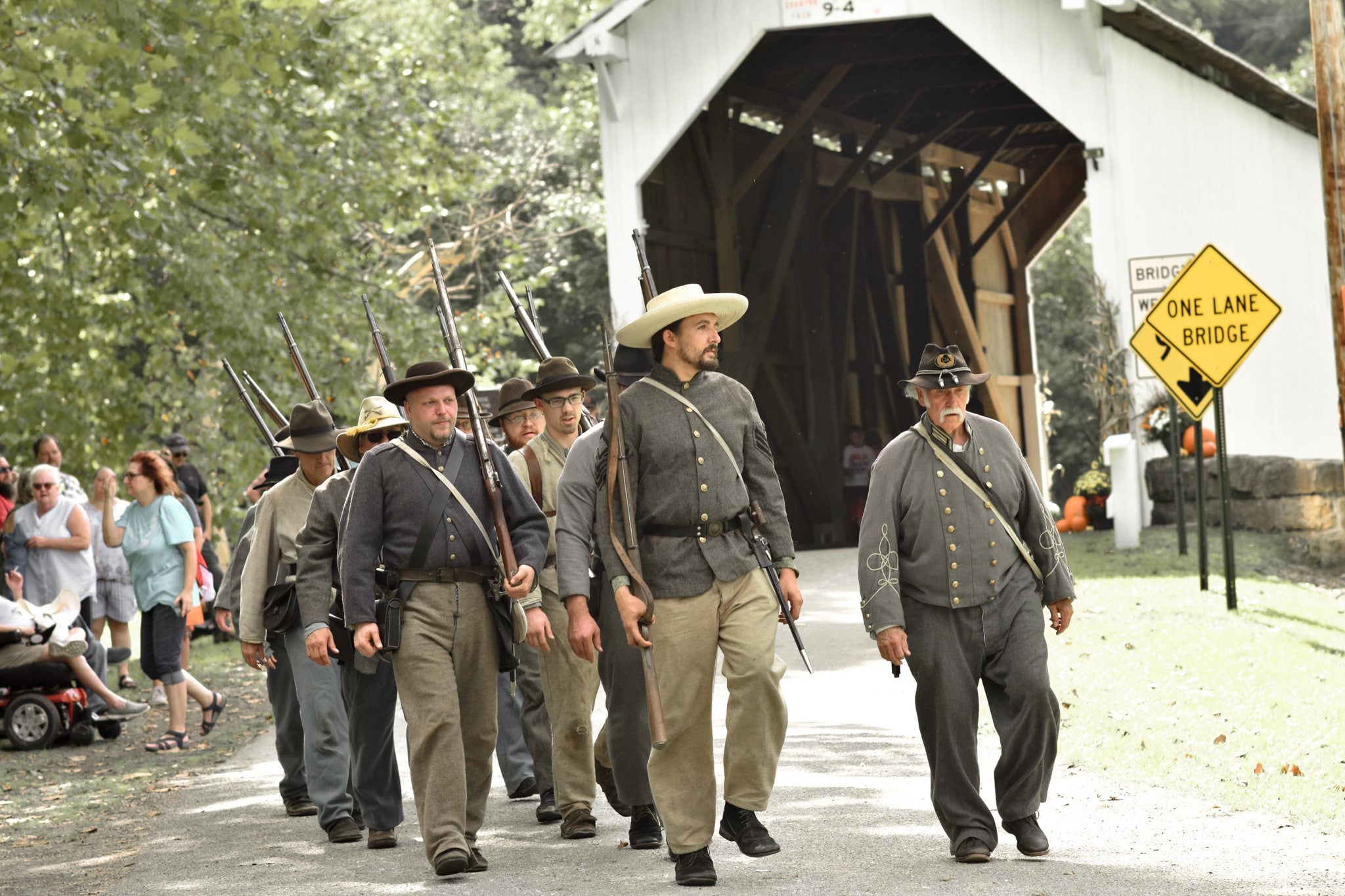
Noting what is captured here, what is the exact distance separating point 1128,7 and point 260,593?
1450 centimetres

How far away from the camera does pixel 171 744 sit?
12117 millimetres

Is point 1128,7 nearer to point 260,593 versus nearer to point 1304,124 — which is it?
point 1304,124

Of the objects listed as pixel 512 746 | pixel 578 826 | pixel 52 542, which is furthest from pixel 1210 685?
pixel 52 542

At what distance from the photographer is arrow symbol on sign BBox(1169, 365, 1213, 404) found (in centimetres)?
1584

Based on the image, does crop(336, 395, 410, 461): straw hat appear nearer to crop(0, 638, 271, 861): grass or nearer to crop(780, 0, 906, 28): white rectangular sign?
crop(0, 638, 271, 861): grass

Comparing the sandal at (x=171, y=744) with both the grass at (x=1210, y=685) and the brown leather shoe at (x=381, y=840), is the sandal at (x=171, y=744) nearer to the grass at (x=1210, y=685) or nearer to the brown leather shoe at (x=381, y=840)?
the brown leather shoe at (x=381, y=840)

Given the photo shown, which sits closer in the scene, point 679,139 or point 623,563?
point 623,563

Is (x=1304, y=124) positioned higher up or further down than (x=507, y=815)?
higher up

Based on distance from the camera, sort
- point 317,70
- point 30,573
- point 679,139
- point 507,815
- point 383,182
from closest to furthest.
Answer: point 507,815 < point 30,573 < point 317,70 < point 383,182 < point 679,139

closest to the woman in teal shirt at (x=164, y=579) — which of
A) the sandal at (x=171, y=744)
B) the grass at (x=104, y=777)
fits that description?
the sandal at (x=171, y=744)

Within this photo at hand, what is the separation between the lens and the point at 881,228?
93.1ft

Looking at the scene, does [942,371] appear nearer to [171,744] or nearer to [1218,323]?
[171,744]

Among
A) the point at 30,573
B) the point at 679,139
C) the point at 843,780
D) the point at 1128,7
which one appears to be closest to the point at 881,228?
the point at 679,139

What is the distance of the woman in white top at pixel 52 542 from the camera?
1399 centimetres
